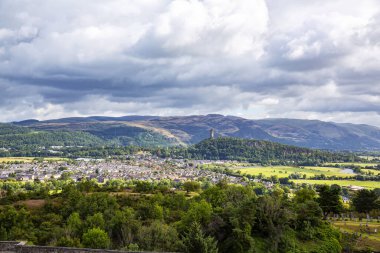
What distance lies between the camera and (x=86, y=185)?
90438 millimetres

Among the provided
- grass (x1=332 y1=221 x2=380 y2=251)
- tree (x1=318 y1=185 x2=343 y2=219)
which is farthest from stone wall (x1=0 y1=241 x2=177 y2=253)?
tree (x1=318 y1=185 x2=343 y2=219)

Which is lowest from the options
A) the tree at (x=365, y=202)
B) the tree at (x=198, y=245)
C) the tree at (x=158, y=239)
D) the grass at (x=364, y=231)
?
the grass at (x=364, y=231)

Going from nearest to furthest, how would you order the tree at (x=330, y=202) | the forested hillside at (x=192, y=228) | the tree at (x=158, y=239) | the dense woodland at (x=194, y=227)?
1. the tree at (x=158, y=239)
2. the forested hillside at (x=192, y=228)
3. the dense woodland at (x=194, y=227)
4. the tree at (x=330, y=202)

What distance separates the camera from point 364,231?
5494cm

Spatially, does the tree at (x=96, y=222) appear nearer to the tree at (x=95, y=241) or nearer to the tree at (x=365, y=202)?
the tree at (x=95, y=241)

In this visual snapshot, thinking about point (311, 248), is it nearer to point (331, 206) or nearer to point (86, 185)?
point (331, 206)

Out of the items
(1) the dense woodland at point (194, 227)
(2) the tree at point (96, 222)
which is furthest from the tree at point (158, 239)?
(2) the tree at point (96, 222)

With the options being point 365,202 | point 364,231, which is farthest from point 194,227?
point 365,202

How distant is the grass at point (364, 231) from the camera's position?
48719 millimetres

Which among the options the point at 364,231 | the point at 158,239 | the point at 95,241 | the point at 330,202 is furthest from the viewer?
the point at 330,202

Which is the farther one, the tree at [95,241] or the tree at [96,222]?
the tree at [96,222]

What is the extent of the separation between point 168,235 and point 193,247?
229 inches

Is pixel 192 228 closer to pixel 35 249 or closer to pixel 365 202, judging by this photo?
pixel 35 249

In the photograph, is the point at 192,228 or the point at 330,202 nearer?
the point at 192,228
